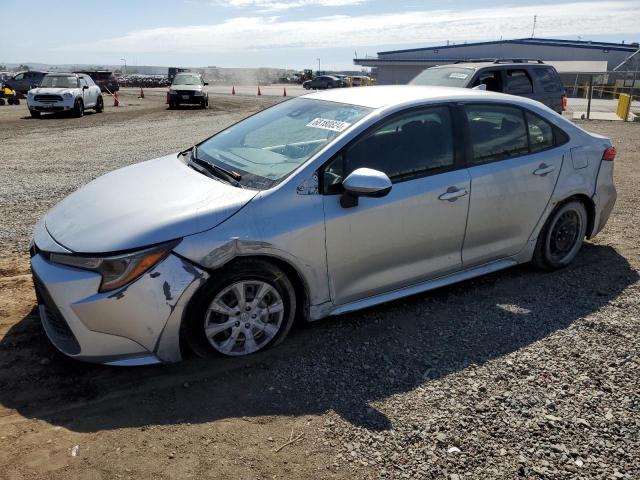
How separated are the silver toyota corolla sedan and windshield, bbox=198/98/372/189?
0.02 m

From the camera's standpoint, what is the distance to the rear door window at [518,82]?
11.3m

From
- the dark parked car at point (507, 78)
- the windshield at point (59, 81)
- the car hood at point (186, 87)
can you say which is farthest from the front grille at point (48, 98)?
the dark parked car at point (507, 78)

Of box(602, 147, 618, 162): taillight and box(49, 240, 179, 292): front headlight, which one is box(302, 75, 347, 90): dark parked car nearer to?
box(602, 147, 618, 162): taillight

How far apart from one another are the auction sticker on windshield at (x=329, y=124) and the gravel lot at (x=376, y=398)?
4.51 ft

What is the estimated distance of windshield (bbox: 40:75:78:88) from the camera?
66.9 ft

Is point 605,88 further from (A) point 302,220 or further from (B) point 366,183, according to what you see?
(A) point 302,220

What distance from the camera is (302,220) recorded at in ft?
11.3

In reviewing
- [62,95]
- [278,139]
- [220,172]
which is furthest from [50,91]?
[220,172]

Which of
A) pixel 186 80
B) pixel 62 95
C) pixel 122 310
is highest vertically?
pixel 186 80

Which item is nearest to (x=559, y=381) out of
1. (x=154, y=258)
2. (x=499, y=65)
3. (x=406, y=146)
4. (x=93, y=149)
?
(x=406, y=146)

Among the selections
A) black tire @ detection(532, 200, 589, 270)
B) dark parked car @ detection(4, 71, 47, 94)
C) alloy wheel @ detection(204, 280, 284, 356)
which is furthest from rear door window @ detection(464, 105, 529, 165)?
dark parked car @ detection(4, 71, 47, 94)

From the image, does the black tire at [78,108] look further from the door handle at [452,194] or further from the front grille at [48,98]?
the door handle at [452,194]

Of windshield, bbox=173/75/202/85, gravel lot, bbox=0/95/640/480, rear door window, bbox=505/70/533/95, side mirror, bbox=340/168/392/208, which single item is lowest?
gravel lot, bbox=0/95/640/480

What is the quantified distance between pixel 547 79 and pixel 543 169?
8541 millimetres
